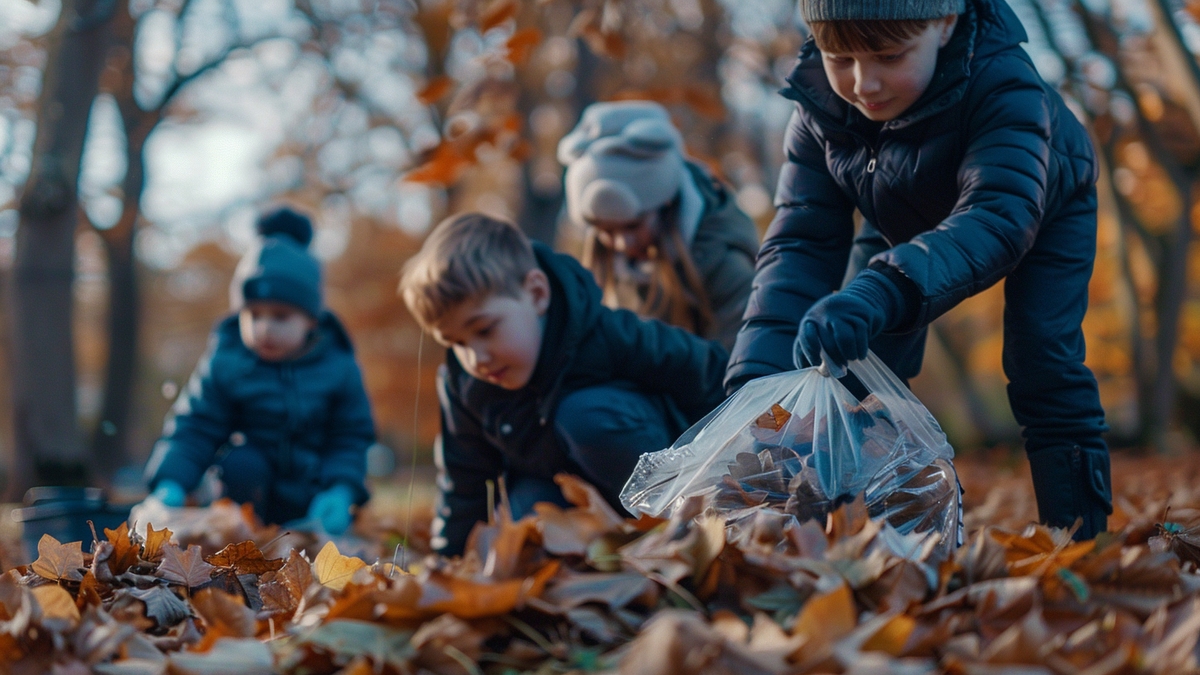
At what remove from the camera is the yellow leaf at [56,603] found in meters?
1.34

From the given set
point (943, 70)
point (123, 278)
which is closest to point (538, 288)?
point (943, 70)

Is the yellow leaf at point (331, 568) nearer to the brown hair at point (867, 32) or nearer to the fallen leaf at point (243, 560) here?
the fallen leaf at point (243, 560)

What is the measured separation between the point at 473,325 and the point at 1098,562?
1.58m

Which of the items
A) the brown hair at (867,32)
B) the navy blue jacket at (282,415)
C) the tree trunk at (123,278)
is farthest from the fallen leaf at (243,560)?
the tree trunk at (123,278)

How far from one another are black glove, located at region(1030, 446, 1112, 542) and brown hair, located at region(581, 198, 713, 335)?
1.44 meters

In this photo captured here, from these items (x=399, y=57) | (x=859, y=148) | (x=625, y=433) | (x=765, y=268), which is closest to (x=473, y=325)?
(x=625, y=433)

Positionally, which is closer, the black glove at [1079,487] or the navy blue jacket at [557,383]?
the black glove at [1079,487]

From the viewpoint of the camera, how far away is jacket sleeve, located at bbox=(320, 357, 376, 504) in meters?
3.84

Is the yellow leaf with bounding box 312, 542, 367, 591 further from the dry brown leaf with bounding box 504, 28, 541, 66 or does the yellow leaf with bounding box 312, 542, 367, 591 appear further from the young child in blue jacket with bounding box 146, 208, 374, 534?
the dry brown leaf with bounding box 504, 28, 541, 66

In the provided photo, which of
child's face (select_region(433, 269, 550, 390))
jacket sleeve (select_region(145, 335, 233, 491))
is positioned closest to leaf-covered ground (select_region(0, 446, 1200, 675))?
child's face (select_region(433, 269, 550, 390))

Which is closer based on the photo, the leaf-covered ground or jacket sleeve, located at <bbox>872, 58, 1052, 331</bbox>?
the leaf-covered ground

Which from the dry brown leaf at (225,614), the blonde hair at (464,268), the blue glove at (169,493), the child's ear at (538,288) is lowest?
the blue glove at (169,493)

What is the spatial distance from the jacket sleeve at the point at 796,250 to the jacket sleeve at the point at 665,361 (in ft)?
1.77

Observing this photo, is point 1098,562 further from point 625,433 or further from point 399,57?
point 399,57
